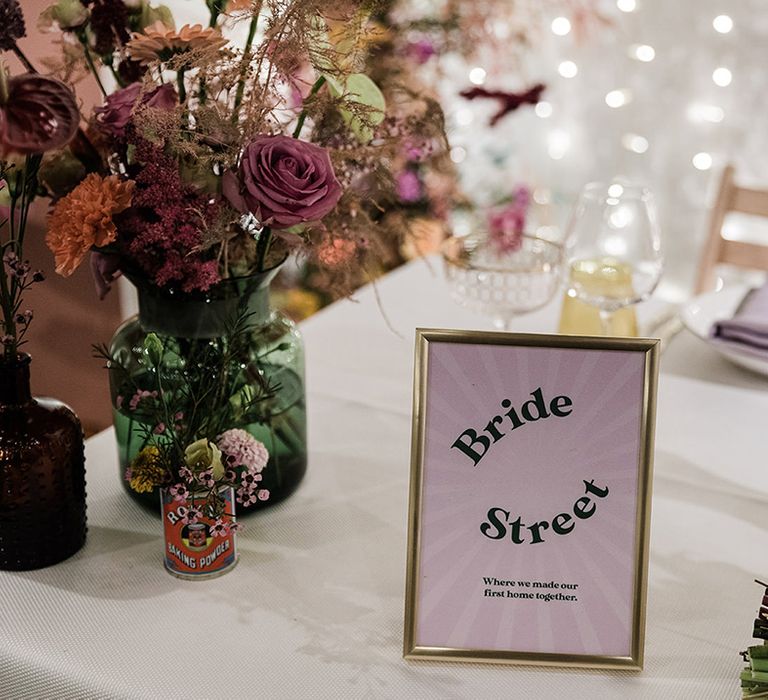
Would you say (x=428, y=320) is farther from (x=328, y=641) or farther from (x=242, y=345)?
(x=328, y=641)

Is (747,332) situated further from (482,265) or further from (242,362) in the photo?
(242,362)

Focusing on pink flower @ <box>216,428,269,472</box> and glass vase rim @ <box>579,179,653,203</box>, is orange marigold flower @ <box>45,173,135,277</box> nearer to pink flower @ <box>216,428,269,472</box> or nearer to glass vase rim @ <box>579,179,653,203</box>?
pink flower @ <box>216,428,269,472</box>

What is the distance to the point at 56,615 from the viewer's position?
75 cm

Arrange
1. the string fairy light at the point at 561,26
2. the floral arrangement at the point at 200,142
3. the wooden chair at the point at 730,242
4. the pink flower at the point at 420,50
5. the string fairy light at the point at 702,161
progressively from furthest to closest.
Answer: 1. the string fairy light at the point at 561,26
2. the string fairy light at the point at 702,161
3. the pink flower at the point at 420,50
4. the wooden chair at the point at 730,242
5. the floral arrangement at the point at 200,142

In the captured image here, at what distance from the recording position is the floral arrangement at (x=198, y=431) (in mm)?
745

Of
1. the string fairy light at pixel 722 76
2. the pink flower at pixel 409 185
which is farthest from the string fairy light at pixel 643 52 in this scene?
the pink flower at pixel 409 185

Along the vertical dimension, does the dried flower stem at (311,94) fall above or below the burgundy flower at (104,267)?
above

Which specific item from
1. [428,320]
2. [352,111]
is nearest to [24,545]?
[352,111]

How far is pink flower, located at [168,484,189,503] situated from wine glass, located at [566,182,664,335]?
59 centimetres

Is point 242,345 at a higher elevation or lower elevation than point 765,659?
higher

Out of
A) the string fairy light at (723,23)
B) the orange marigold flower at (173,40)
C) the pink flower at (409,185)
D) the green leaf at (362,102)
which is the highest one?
the orange marigold flower at (173,40)

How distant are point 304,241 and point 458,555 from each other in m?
0.31

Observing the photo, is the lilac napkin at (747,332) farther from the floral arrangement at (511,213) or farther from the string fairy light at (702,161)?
the string fairy light at (702,161)

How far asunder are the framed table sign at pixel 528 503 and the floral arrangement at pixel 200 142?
198mm
